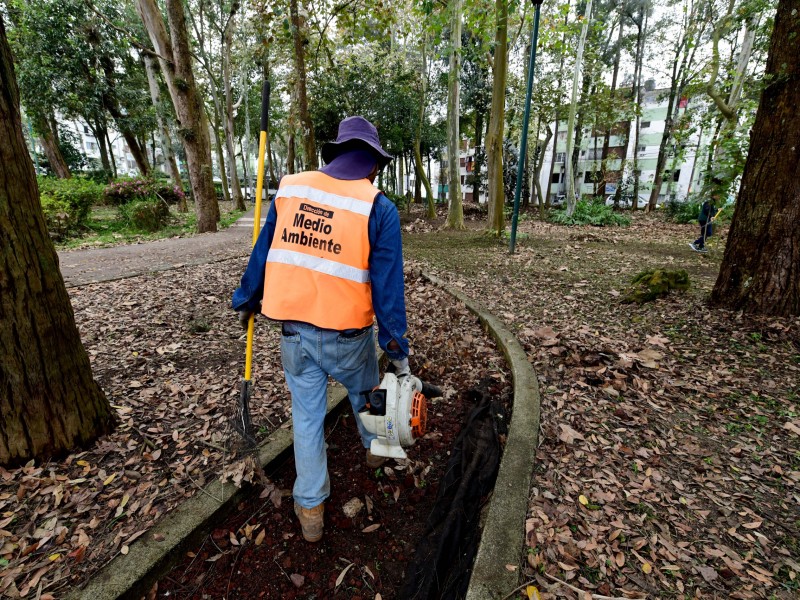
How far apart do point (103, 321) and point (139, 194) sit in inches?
479

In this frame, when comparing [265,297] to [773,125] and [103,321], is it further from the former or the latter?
[773,125]

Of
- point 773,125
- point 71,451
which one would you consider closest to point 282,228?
point 71,451

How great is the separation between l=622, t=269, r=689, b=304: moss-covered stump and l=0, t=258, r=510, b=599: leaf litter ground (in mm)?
2257

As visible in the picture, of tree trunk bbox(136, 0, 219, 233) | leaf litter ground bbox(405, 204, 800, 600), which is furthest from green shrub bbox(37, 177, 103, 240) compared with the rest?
leaf litter ground bbox(405, 204, 800, 600)

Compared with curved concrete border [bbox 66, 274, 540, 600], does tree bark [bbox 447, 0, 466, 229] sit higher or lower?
higher

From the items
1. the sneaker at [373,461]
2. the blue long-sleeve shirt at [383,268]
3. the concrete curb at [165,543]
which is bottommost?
the sneaker at [373,461]

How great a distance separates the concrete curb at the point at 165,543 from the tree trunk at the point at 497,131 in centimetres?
989

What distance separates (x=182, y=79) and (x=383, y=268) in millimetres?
11586

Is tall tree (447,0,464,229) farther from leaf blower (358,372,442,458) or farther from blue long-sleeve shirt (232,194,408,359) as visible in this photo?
leaf blower (358,372,442,458)

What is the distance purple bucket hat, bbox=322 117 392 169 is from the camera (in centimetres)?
214

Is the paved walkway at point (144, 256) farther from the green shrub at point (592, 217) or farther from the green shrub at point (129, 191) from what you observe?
the green shrub at point (592, 217)

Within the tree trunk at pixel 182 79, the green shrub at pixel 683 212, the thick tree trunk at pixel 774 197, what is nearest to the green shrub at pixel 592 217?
the green shrub at pixel 683 212

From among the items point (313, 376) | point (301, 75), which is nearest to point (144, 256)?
point (301, 75)

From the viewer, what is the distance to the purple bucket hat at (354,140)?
214 cm
